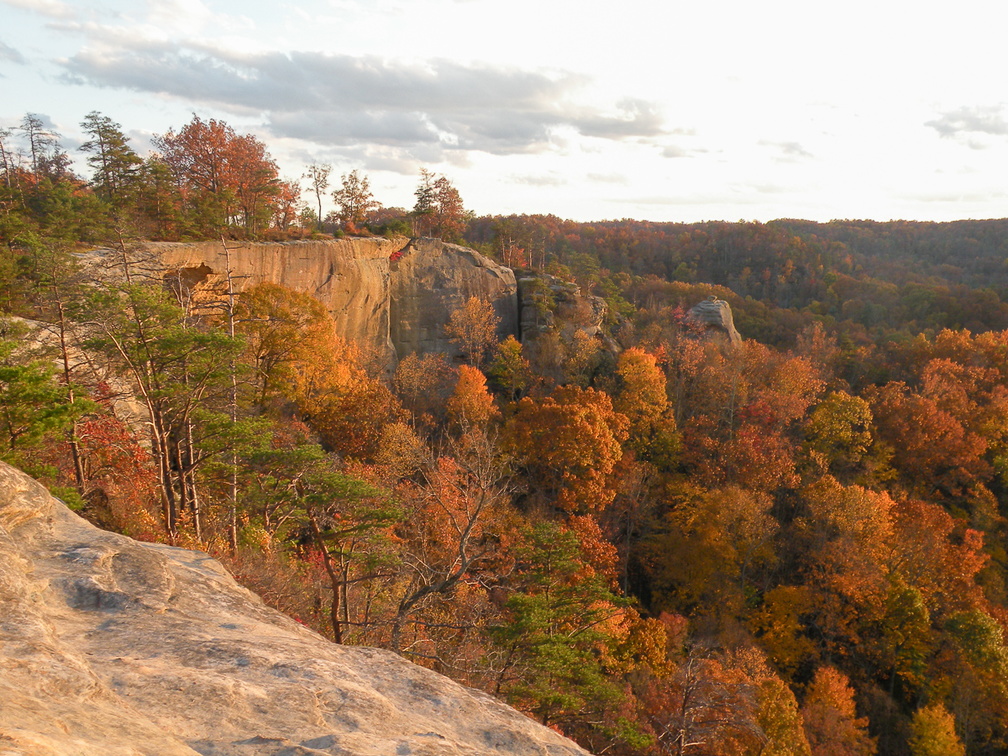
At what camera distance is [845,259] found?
8269 cm

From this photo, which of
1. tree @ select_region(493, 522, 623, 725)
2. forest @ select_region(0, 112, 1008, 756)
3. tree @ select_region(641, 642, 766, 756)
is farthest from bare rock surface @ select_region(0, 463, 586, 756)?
tree @ select_region(641, 642, 766, 756)

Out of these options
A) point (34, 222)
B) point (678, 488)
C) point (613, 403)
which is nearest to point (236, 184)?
point (34, 222)

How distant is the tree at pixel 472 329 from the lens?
37125 mm

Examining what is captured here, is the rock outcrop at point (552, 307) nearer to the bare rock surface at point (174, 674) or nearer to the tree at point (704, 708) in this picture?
the tree at point (704, 708)

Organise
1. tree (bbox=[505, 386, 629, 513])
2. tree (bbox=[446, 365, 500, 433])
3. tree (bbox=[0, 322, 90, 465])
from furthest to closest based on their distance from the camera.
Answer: tree (bbox=[446, 365, 500, 433]) → tree (bbox=[505, 386, 629, 513]) → tree (bbox=[0, 322, 90, 465])

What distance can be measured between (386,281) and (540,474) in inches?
590

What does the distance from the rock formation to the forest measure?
176 cm

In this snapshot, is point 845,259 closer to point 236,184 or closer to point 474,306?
point 474,306

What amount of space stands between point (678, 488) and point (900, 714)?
1205 centimetres

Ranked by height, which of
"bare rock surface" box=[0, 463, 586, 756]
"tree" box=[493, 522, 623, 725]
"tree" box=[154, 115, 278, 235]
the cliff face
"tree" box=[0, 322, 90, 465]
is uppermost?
"tree" box=[154, 115, 278, 235]

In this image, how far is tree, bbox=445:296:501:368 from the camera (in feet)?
122

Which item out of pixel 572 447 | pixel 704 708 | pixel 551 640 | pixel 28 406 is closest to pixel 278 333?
pixel 572 447

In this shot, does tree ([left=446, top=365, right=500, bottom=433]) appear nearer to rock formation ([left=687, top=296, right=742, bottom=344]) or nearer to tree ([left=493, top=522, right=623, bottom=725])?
tree ([left=493, top=522, right=623, bottom=725])

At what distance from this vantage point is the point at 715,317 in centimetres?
4441
